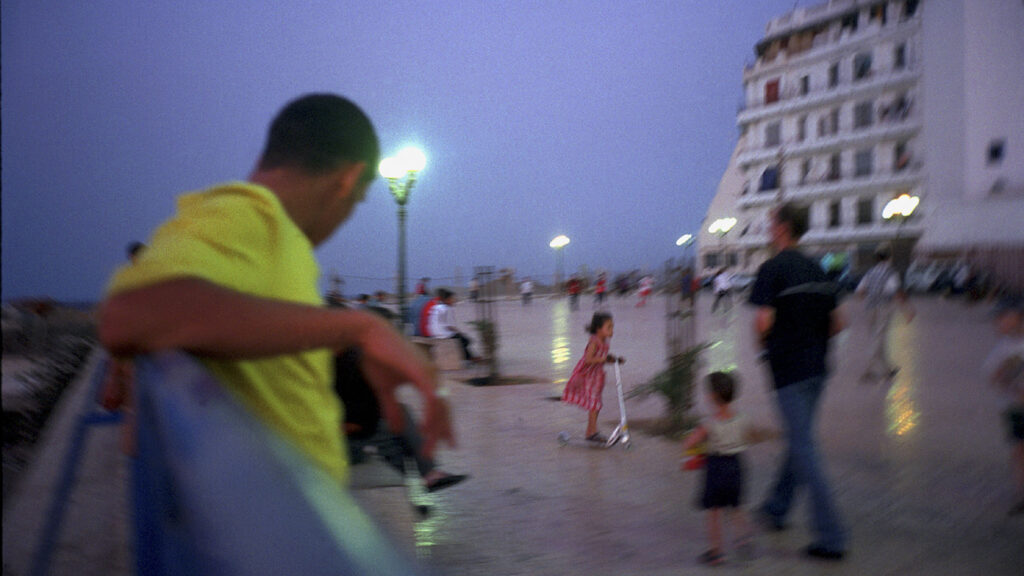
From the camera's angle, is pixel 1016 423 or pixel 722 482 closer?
pixel 722 482

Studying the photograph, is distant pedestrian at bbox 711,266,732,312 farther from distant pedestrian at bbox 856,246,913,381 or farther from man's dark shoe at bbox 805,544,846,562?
man's dark shoe at bbox 805,544,846,562

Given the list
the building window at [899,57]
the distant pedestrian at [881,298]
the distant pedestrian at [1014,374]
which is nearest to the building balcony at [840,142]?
the building window at [899,57]

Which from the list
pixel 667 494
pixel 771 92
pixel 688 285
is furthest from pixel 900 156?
pixel 667 494

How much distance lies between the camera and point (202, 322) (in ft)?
2.41

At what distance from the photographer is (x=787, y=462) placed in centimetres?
410

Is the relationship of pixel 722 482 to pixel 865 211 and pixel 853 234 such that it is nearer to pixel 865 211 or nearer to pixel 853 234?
pixel 853 234

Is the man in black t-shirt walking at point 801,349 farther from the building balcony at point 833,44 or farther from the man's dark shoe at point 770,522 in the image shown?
the building balcony at point 833,44

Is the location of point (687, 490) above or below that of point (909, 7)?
below

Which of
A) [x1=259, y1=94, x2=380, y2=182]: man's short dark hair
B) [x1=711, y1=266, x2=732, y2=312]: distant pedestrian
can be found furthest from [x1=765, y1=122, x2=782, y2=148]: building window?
[x1=259, y1=94, x2=380, y2=182]: man's short dark hair

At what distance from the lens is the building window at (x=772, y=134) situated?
48156mm

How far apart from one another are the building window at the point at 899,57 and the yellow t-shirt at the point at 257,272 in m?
39.7

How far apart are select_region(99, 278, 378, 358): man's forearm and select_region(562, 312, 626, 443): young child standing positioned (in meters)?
5.86

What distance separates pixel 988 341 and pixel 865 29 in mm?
30037

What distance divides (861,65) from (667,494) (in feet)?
145
